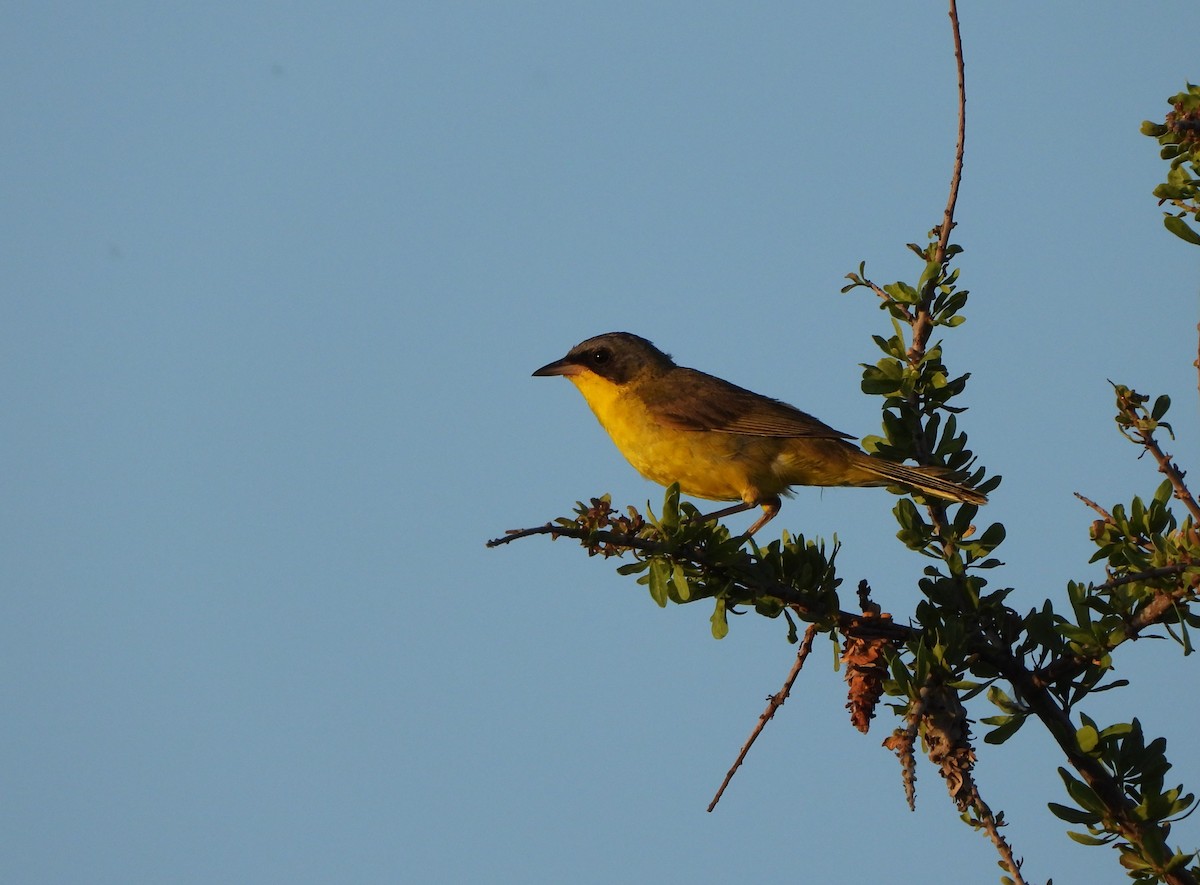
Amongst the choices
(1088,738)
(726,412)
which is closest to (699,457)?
(726,412)

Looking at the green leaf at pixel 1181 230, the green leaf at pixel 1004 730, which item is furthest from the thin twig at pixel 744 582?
the green leaf at pixel 1181 230

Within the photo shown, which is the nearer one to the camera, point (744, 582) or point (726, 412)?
point (744, 582)

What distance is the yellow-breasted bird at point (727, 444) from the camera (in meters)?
7.52

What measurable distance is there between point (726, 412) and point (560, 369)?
149cm

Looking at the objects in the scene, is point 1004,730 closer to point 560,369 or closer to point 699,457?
point 699,457

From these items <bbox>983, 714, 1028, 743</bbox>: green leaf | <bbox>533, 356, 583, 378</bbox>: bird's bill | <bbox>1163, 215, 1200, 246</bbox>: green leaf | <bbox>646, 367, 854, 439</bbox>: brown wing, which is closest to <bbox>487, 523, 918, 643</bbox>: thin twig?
<bbox>983, 714, 1028, 743</bbox>: green leaf

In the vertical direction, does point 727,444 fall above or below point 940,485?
above

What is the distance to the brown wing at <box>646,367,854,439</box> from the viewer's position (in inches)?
304

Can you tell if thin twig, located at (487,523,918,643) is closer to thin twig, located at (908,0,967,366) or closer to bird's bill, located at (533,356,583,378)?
thin twig, located at (908,0,967,366)

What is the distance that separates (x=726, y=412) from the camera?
7.95 meters

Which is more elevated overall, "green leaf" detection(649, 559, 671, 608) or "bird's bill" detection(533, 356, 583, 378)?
"bird's bill" detection(533, 356, 583, 378)

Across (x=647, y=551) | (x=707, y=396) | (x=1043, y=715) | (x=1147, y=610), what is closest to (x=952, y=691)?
(x=1043, y=715)

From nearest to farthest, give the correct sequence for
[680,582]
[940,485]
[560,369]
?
[680,582] < [940,485] < [560,369]

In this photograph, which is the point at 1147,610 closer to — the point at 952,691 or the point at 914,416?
the point at 952,691
